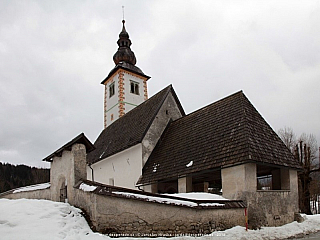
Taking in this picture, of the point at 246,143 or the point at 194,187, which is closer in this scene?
the point at 246,143

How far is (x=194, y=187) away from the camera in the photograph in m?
21.5

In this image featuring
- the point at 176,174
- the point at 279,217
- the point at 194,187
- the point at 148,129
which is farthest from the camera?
the point at 194,187

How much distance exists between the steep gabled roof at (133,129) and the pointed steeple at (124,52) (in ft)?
41.3

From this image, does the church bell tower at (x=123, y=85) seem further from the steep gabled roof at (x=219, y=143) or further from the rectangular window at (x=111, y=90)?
the steep gabled roof at (x=219, y=143)

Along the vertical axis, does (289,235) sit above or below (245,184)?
below

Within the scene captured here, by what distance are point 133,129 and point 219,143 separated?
8868mm

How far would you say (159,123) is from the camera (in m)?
19.5

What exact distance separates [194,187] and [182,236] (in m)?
12.5

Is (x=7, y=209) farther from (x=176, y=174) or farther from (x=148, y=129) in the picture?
(x=148, y=129)

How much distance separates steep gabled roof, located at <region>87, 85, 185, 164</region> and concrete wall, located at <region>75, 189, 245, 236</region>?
8800 millimetres

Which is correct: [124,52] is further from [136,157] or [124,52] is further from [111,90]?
[136,157]

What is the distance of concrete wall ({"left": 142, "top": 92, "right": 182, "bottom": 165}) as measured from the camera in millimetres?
18328

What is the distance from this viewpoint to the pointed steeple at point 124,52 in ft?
119

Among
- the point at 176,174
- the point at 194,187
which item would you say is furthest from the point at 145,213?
the point at 194,187
